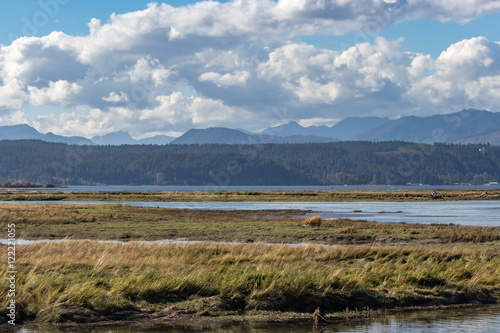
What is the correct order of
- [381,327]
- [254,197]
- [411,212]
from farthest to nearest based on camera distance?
[254,197], [411,212], [381,327]

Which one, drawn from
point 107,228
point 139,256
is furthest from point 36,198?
point 139,256

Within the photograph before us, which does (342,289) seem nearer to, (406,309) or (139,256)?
(406,309)

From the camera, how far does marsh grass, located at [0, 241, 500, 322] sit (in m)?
17.6

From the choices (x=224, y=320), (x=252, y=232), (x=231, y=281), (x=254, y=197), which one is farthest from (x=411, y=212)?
(x=224, y=320)

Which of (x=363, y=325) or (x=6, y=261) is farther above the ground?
(x=6, y=261)

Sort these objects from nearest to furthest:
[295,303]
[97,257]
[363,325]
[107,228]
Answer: [363,325] < [295,303] < [97,257] < [107,228]

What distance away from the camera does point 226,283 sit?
757 inches

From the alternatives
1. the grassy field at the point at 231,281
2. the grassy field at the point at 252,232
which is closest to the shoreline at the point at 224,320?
the grassy field at the point at 231,281

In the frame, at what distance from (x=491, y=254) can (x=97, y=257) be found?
18225 mm

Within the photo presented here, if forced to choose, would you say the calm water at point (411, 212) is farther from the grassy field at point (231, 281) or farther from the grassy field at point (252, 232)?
the grassy field at point (231, 281)

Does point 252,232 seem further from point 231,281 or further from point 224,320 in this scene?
point 224,320

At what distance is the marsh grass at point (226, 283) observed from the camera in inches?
694

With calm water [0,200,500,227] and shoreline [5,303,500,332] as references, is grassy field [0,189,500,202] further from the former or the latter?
shoreline [5,303,500,332]

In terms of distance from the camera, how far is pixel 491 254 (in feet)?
91.7
